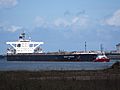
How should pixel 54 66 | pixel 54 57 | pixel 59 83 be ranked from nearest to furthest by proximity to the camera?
1. pixel 59 83
2. pixel 54 66
3. pixel 54 57

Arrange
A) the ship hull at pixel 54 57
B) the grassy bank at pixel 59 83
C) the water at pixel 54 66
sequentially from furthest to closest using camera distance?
the ship hull at pixel 54 57, the water at pixel 54 66, the grassy bank at pixel 59 83

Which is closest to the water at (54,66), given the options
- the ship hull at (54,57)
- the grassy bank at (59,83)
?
the grassy bank at (59,83)

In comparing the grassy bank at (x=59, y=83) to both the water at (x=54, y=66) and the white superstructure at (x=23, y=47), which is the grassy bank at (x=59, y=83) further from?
the white superstructure at (x=23, y=47)

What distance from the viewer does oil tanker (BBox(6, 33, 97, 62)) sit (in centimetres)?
11534

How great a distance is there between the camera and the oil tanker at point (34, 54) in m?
115

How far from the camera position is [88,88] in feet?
Answer: 56.3

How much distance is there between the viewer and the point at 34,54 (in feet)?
407

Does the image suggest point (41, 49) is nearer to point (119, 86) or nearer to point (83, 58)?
point (83, 58)

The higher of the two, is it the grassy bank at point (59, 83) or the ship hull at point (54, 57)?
the ship hull at point (54, 57)

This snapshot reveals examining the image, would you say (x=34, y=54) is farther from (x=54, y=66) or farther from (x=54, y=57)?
(x=54, y=66)

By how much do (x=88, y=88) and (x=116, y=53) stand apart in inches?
4467

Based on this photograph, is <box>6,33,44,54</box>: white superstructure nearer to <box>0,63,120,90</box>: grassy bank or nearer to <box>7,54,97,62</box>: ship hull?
<box>7,54,97,62</box>: ship hull

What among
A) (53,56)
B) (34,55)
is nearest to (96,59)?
(53,56)

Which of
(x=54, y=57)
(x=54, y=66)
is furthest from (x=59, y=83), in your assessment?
(x=54, y=57)
